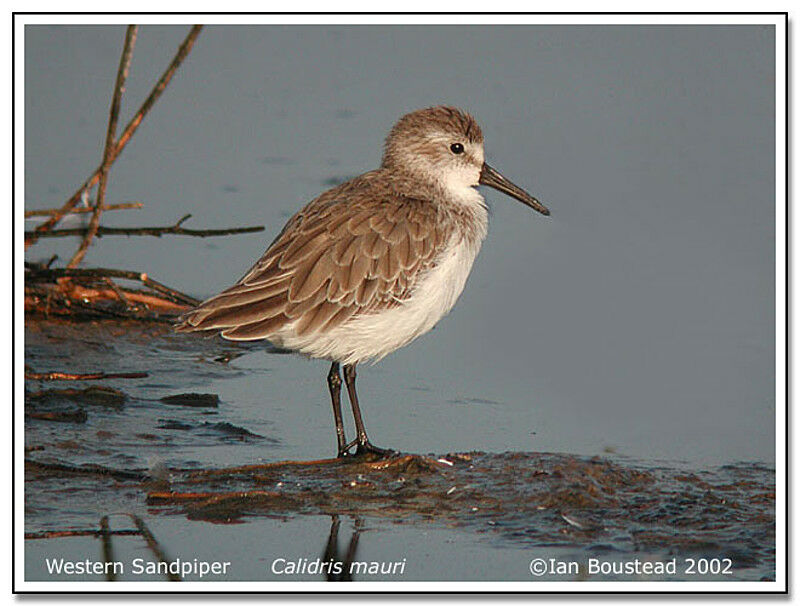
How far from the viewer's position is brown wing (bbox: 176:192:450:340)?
6133 mm

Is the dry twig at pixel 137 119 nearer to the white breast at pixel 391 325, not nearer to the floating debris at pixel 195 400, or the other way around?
the floating debris at pixel 195 400

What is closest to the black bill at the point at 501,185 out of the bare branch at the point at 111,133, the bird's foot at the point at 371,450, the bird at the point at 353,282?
the bird at the point at 353,282

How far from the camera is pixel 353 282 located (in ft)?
20.5

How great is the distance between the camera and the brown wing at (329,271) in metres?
6.13

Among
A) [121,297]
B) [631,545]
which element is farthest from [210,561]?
[121,297]

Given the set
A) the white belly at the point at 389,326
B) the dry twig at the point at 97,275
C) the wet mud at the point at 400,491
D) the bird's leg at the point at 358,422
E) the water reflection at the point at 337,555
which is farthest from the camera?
the dry twig at the point at 97,275

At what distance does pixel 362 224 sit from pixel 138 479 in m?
1.65

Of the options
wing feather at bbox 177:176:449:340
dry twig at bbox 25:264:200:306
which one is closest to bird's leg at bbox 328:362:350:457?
wing feather at bbox 177:176:449:340

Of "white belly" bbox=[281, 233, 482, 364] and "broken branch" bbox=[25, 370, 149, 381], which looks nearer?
"white belly" bbox=[281, 233, 482, 364]

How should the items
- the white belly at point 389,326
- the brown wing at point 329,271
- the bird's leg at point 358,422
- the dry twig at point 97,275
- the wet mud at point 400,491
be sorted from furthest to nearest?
the dry twig at point 97,275
the bird's leg at point 358,422
the white belly at point 389,326
the brown wing at point 329,271
the wet mud at point 400,491

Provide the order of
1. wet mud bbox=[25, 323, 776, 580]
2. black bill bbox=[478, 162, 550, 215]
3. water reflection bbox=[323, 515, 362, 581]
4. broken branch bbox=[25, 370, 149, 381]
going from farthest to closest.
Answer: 1. black bill bbox=[478, 162, 550, 215]
2. broken branch bbox=[25, 370, 149, 381]
3. wet mud bbox=[25, 323, 776, 580]
4. water reflection bbox=[323, 515, 362, 581]

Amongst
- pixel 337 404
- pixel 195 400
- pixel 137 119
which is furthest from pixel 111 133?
pixel 337 404

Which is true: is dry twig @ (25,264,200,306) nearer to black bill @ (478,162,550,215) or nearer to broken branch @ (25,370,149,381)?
broken branch @ (25,370,149,381)

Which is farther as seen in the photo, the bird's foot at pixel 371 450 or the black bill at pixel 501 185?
the black bill at pixel 501 185
